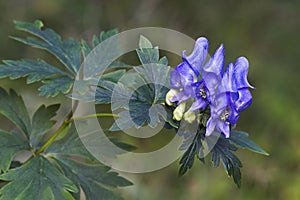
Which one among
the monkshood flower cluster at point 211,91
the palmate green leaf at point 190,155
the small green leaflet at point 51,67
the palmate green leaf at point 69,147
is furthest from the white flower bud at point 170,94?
the palmate green leaf at point 69,147

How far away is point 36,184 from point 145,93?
1.05 ft

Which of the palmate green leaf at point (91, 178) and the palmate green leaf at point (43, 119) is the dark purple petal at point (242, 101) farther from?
the palmate green leaf at point (43, 119)

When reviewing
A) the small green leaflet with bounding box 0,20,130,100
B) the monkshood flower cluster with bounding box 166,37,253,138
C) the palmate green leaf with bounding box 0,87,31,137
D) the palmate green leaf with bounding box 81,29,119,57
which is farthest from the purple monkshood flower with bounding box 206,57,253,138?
the palmate green leaf with bounding box 0,87,31,137

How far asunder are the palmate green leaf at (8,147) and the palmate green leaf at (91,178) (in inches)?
3.6

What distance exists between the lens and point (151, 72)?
114 cm

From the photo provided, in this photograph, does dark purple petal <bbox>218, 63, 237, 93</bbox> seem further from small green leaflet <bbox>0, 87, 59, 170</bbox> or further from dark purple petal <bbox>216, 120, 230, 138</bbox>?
small green leaflet <bbox>0, 87, 59, 170</bbox>

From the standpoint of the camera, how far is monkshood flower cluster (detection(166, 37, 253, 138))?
109cm

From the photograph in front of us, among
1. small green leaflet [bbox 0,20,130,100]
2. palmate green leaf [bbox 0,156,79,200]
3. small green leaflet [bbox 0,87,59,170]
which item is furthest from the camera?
small green leaflet [bbox 0,87,59,170]

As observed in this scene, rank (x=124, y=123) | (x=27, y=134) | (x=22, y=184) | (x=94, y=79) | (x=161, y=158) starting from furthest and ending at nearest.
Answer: (x=161, y=158)
(x=27, y=134)
(x=94, y=79)
(x=22, y=184)
(x=124, y=123)

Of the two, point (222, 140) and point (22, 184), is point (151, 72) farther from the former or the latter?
point (22, 184)

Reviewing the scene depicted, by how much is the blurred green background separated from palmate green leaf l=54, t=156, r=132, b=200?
1.12 metres

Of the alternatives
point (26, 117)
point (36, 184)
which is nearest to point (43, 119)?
point (26, 117)

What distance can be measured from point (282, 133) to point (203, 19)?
1077 mm

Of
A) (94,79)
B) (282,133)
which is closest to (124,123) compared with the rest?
(94,79)
